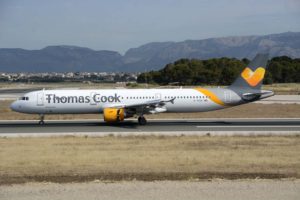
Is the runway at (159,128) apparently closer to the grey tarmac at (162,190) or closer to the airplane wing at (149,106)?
the airplane wing at (149,106)

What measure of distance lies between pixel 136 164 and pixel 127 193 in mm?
5190

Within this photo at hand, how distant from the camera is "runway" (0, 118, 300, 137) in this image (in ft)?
101

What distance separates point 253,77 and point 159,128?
960cm

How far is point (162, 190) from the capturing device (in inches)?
543

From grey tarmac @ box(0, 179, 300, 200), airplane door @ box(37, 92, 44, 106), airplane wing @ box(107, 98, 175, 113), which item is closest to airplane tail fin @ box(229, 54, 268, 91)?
airplane wing @ box(107, 98, 175, 113)

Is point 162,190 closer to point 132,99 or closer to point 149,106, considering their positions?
point 149,106

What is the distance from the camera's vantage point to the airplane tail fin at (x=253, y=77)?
126 ft

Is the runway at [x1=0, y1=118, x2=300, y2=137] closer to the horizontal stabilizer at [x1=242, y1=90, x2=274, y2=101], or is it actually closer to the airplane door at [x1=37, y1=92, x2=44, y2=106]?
the airplane door at [x1=37, y1=92, x2=44, y2=106]

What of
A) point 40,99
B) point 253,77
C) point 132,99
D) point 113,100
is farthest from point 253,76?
point 40,99

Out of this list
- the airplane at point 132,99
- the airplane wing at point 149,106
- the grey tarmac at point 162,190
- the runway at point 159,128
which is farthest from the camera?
the airplane at point 132,99

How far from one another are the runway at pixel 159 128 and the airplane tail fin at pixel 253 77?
273 cm

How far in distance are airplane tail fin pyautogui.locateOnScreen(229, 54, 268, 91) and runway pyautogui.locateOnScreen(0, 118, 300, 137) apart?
273 cm

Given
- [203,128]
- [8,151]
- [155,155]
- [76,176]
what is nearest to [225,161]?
[155,155]

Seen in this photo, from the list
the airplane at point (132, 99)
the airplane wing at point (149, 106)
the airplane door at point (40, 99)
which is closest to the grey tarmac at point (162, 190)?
the airplane wing at point (149, 106)
